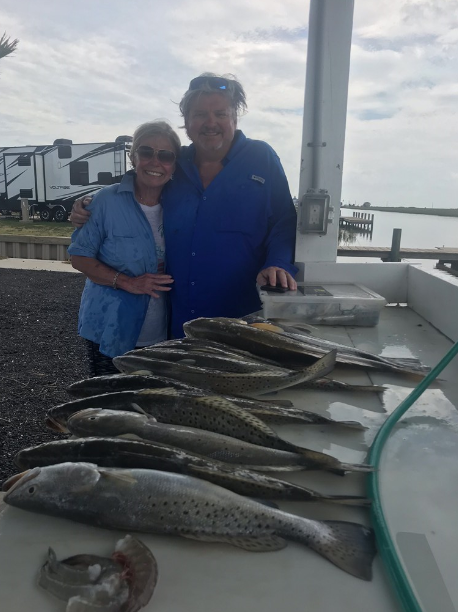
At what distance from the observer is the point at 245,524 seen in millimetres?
1387

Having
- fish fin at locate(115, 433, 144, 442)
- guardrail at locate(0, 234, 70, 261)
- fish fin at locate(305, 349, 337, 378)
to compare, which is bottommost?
guardrail at locate(0, 234, 70, 261)

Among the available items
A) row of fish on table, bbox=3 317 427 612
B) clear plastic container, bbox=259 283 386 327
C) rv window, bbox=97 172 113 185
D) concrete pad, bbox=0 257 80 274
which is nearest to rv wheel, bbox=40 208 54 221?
rv window, bbox=97 172 113 185

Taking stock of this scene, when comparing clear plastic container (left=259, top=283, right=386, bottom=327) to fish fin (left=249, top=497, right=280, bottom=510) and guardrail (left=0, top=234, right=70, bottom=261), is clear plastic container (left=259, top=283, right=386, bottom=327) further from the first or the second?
guardrail (left=0, top=234, right=70, bottom=261)

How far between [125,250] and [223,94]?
152 centimetres

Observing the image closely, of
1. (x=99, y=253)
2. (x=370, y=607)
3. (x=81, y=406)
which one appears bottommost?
(x=370, y=607)

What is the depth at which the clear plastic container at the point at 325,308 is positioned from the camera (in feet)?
11.8

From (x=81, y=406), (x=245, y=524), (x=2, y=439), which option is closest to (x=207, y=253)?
(x=81, y=406)

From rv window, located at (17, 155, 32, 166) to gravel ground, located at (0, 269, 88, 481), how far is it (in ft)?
56.5

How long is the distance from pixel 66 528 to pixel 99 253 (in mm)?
2830

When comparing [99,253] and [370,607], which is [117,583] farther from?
[99,253]

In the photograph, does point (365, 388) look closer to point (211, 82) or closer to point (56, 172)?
point (211, 82)

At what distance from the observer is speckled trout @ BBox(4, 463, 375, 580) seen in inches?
52.7

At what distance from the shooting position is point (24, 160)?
29359 millimetres

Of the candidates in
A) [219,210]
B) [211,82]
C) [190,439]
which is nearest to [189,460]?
[190,439]
